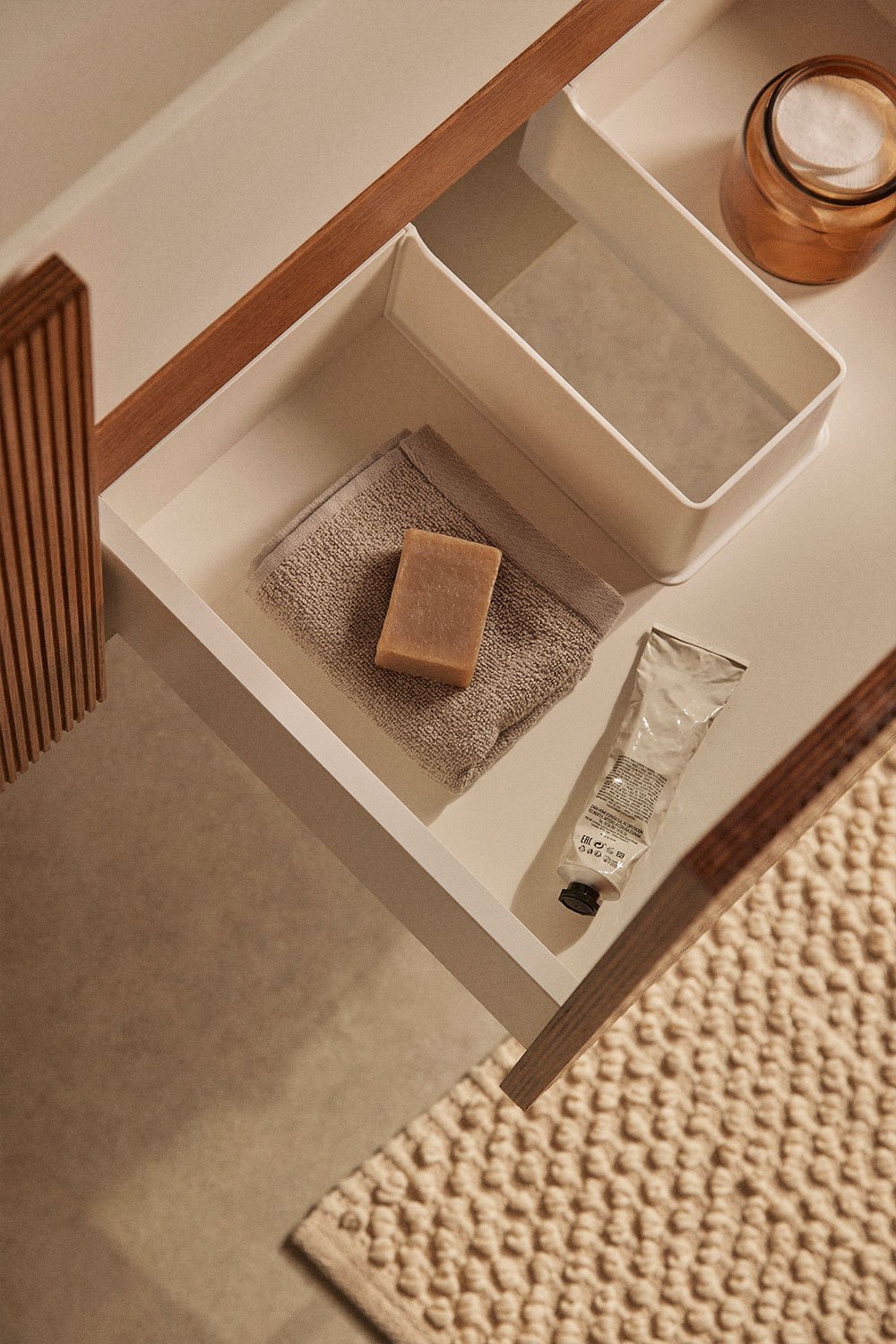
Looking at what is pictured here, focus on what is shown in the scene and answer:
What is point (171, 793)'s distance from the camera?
145cm

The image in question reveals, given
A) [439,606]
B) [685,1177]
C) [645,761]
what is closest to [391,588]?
[439,606]

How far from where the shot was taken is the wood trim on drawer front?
953mm

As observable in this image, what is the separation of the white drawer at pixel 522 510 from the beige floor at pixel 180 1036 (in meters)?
0.40

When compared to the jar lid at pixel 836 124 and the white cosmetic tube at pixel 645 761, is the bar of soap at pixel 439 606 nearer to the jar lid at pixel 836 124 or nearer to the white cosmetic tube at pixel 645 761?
the white cosmetic tube at pixel 645 761

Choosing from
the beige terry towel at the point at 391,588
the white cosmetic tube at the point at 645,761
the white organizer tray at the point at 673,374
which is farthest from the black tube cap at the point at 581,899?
the white organizer tray at the point at 673,374

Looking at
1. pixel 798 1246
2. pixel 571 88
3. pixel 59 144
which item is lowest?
pixel 798 1246

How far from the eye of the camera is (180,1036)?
1401mm

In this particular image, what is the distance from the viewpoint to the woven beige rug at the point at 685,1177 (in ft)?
4.42

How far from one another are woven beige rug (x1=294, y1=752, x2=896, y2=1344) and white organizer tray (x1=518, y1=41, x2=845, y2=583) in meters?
0.52

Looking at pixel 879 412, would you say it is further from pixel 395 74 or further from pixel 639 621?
pixel 395 74

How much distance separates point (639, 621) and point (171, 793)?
1.85 feet

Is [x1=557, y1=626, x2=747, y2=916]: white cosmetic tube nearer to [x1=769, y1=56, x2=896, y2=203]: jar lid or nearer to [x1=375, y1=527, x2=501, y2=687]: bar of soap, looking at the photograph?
[x1=375, y1=527, x2=501, y2=687]: bar of soap

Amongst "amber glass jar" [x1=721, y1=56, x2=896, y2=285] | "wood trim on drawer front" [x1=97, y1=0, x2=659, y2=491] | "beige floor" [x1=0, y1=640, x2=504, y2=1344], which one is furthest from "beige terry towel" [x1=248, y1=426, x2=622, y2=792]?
"beige floor" [x1=0, y1=640, x2=504, y2=1344]

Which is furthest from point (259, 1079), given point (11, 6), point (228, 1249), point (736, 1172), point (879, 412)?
point (11, 6)
